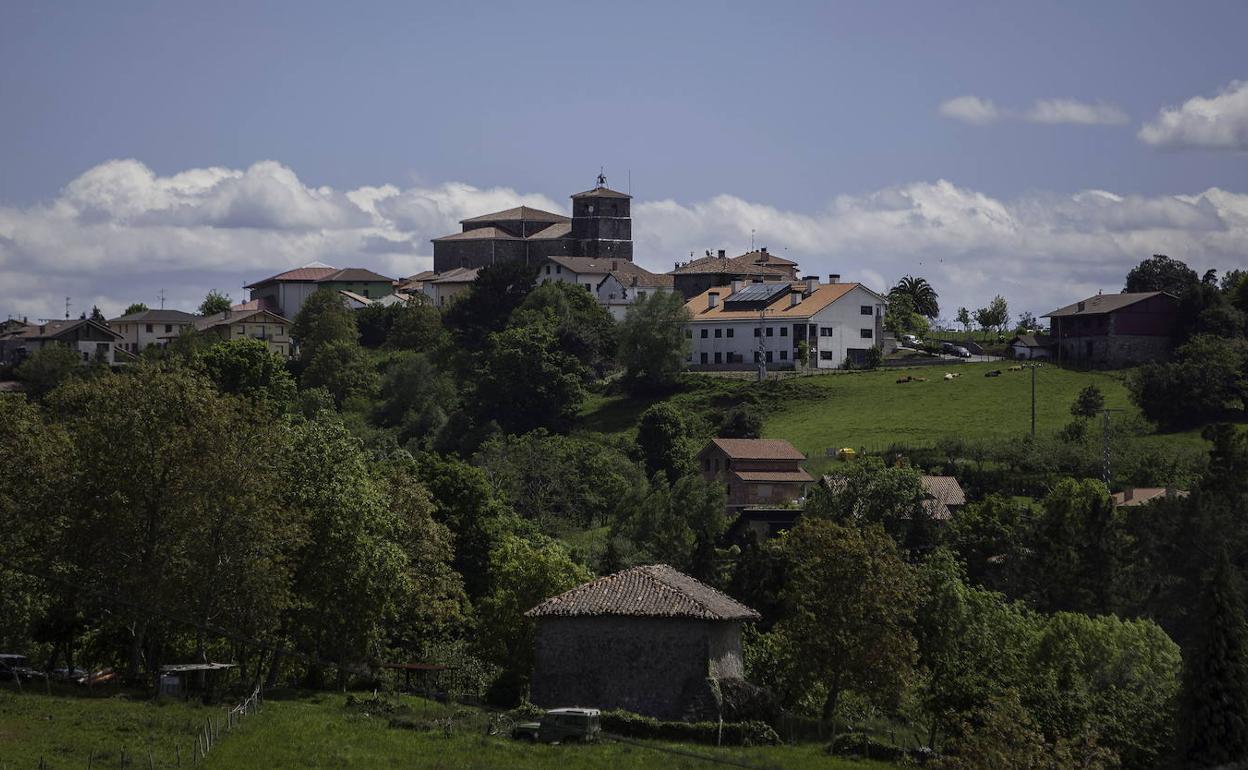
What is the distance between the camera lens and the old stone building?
151875 mm

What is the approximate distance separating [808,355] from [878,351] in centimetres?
443

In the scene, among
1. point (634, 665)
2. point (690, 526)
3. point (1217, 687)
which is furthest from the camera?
point (690, 526)

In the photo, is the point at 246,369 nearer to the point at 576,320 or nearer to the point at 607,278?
the point at 576,320

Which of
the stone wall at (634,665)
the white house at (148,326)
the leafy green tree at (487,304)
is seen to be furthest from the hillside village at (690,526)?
the white house at (148,326)

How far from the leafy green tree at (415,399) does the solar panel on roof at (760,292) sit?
20.9 meters

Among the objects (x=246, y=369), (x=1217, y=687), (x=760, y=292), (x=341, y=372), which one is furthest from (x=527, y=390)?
(x=1217, y=687)

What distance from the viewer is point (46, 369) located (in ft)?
412

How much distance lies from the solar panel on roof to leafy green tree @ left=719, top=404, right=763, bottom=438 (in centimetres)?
2287

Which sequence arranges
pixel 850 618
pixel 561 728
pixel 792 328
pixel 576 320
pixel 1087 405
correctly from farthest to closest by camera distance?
pixel 576 320
pixel 792 328
pixel 1087 405
pixel 850 618
pixel 561 728

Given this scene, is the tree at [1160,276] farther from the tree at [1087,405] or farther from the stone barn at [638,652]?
the stone barn at [638,652]

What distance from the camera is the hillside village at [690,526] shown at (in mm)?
46938

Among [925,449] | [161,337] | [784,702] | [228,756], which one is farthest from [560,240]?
[228,756]

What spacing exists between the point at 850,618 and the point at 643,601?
235 inches

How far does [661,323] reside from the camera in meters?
117
